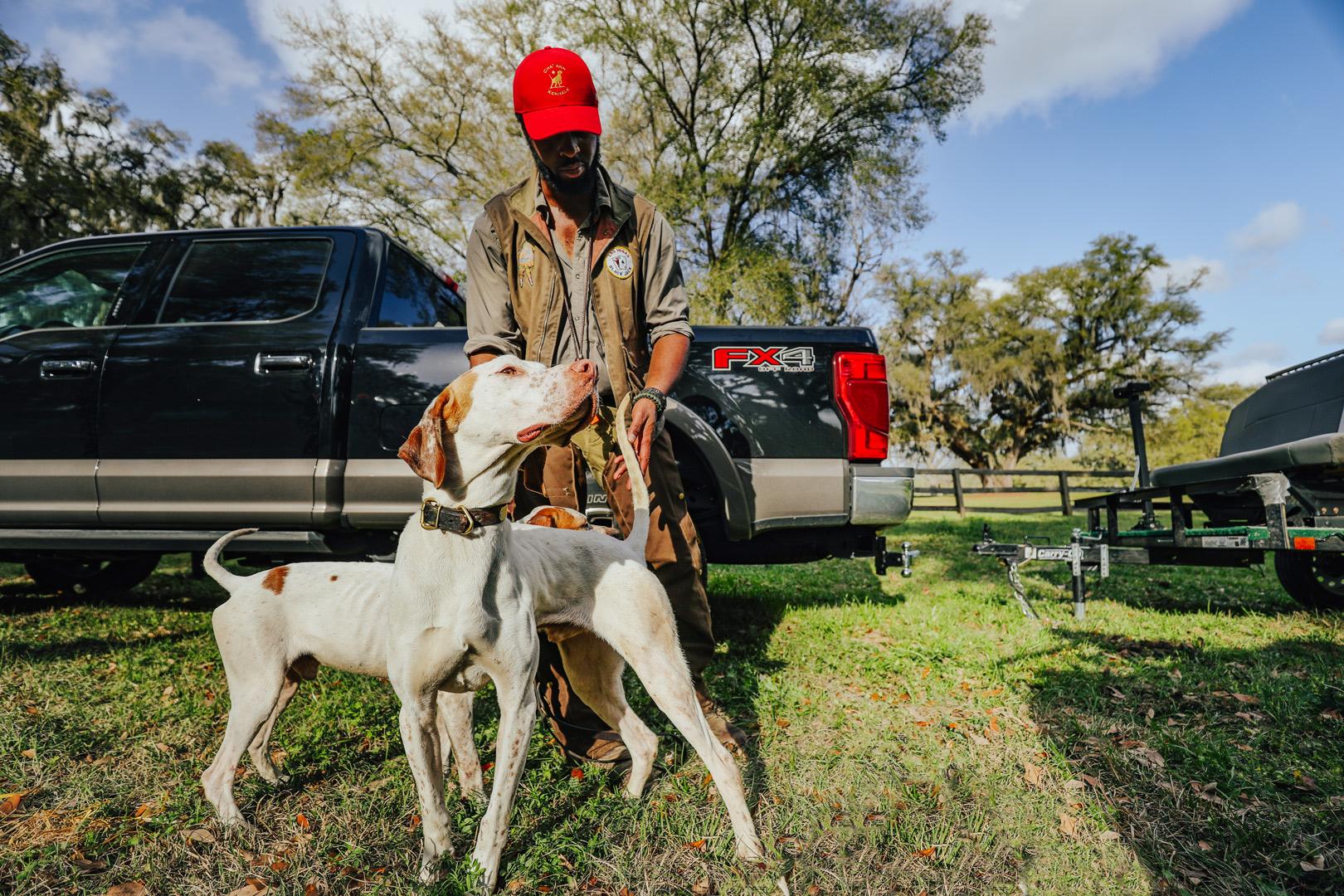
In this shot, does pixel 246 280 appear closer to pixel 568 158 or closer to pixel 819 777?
pixel 568 158

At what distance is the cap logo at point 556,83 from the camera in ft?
7.57

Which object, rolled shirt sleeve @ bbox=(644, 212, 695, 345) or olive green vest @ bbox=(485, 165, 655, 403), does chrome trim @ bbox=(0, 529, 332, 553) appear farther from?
rolled shirt sleeve @ bbox=(644, 212, 695, 345)

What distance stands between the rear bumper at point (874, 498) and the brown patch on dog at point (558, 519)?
1.86 meters

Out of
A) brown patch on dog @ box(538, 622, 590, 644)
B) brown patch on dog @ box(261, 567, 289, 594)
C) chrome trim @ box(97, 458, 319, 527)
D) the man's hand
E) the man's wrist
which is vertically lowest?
brown patch on dog @ box(538, 622, 590, 644)

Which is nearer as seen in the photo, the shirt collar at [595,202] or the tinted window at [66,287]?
the shirt collar at [595,202]

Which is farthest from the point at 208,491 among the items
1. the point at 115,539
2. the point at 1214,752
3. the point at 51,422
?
the point at 1214,752

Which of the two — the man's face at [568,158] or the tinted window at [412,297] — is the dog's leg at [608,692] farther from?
the tinted window at [412,297]

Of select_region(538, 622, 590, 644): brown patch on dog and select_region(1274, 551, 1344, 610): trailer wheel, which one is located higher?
select_region(538, 622, 590, 644): brown patch on dog

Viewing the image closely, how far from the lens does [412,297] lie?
4395 mm

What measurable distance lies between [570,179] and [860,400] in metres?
2.04

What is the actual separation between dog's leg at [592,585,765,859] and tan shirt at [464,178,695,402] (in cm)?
86

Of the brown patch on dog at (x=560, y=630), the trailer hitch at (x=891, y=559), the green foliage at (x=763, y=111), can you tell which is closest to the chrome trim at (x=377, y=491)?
the brown patch on dog at (x=560, y=630)

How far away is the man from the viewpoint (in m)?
2.47

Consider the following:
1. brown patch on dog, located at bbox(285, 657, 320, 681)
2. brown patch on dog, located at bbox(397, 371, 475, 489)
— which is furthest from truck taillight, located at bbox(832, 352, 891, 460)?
brown patch on dog, located at bbox(285, 657, 320, 681)
